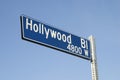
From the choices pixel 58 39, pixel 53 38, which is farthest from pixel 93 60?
pixel 53 38

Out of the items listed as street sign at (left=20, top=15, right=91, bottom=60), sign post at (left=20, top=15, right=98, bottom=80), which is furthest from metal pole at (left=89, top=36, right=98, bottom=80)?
street sign at (left=20, top=15, right=91, bottom=60)

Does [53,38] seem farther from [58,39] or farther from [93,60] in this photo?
[93,60]

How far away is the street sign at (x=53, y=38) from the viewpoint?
387 inches

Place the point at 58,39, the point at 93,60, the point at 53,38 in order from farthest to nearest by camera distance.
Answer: the point at 93,60 < the point at 58,39 < the point at 53,38

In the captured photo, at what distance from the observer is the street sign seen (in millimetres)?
9836

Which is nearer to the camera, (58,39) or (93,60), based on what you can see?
(58,39)

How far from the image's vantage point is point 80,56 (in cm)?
1097

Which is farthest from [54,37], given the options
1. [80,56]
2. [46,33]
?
[80,56]

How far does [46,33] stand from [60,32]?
0.56 meters

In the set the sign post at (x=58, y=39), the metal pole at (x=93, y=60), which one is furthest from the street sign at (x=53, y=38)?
the metal pole at (x=93, y=60)

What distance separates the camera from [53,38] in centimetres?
1048

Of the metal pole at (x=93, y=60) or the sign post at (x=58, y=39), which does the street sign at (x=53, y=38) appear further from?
the metal pole at (x=93, y=60)
